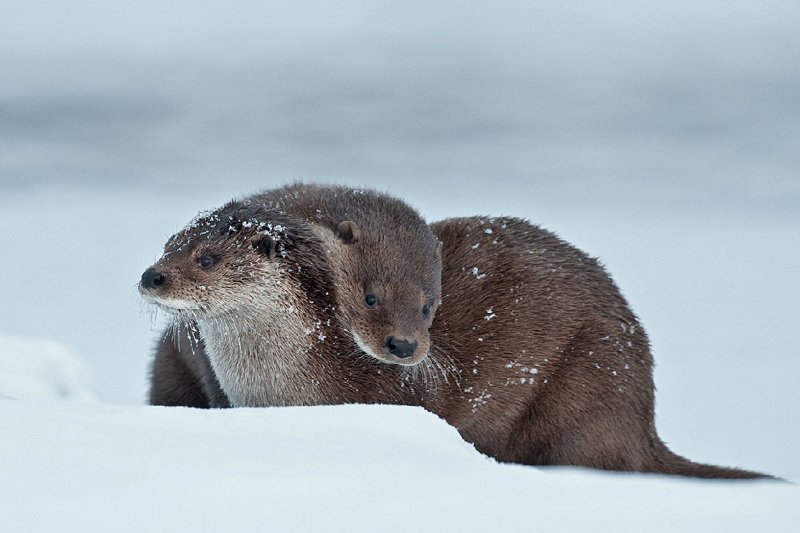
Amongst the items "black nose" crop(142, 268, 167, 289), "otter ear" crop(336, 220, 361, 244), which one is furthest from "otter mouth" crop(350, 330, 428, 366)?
"black nose" crop(142, 268, 167, 289)

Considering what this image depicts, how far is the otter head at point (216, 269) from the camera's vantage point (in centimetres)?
451

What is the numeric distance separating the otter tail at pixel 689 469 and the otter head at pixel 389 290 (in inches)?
53.9

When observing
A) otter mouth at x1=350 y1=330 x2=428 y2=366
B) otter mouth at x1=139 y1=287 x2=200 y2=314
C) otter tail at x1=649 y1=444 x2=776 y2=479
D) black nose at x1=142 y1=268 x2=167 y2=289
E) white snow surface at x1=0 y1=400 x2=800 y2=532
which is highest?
black nose at x1=142 y1=268 x2=167 y2=289

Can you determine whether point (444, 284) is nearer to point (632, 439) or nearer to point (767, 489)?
point (632, 439)

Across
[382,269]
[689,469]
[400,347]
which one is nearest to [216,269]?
[382,269]

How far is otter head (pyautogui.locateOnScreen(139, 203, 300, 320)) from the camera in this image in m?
4.51

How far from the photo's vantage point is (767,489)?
377 cm

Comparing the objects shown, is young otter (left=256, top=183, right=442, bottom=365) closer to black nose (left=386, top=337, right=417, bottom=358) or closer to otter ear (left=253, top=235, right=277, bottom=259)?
black nose (left=386, top=337, right=417, bottom=358)

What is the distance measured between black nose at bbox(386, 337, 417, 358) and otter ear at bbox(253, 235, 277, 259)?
0.65 metres

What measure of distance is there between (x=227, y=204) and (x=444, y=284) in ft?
3.46

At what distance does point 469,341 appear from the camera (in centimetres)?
486

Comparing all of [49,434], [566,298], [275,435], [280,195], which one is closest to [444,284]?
[566,298]

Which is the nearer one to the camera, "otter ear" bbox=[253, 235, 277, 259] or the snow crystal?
"otter ear" bbox=[253, 235, 277, 259]

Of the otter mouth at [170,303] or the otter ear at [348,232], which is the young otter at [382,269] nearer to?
the otter ear at [348,232]
